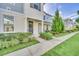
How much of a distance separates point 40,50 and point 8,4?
3.11 feet

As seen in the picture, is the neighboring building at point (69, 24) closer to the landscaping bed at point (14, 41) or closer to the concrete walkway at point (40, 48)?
the concrete walkway at point (40, 48)

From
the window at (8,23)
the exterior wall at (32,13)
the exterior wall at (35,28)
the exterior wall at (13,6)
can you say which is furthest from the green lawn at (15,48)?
the exterior wall at (13,6)

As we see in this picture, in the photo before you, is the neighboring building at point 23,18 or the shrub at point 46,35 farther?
the shrub at point 46,35

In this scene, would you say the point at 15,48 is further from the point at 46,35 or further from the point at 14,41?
the point at 46,35

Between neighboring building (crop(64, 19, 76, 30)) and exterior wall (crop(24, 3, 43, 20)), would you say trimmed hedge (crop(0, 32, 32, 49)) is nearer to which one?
exterior wall (crop(24, 3, 43, 20))

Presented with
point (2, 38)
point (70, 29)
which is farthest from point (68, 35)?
point (2, 38)

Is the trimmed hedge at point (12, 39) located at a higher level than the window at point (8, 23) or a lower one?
lower

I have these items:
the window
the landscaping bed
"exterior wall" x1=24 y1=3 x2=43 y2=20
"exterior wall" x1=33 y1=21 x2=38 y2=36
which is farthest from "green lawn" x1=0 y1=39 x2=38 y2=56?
"exterior wall" x1=24 y1=3 x2=43 y2=20

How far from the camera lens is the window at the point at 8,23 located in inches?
104

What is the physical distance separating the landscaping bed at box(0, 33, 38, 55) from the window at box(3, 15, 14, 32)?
89mm

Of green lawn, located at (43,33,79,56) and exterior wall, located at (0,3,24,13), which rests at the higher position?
exterior wall, located at (0,3,24,13)

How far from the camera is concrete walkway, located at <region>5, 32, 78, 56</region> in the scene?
262cm

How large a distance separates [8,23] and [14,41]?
12.9 inches

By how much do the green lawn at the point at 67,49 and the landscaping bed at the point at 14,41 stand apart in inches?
14.3
